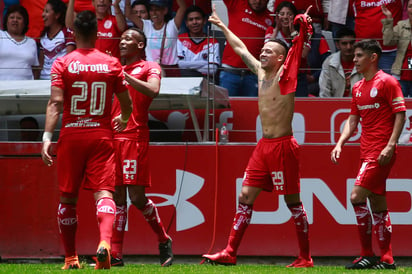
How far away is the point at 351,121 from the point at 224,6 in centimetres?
487

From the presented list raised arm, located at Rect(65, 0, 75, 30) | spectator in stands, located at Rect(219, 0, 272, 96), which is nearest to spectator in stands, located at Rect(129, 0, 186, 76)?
spectator in stands, located at Rect(219, 0, 272, 96)

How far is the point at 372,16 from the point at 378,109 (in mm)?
3542

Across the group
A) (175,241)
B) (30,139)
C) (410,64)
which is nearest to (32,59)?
(30,139)

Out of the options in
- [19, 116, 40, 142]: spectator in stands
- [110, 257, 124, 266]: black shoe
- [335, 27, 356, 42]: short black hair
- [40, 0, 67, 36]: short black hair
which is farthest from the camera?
[40, 0, 67, 36]: short black hair

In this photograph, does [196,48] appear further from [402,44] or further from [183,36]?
[402,44]

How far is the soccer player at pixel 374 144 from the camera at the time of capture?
8523 mm

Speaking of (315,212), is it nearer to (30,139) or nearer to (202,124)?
(202,124)

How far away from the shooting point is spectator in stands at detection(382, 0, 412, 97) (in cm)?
1110

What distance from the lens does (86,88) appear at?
7398mm

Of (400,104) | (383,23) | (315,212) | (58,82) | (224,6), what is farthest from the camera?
(224,6)

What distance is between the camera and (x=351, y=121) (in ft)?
29.2

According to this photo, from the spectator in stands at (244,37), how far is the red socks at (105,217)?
4226mm

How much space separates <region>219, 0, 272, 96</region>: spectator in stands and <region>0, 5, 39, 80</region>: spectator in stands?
8.78ft

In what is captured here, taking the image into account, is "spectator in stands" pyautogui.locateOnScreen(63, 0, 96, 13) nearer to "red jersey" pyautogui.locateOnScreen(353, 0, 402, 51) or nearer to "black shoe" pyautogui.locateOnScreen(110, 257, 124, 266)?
"red jersey" pyautogui.locateOnScreen(353, 0, 402, 51)
